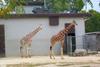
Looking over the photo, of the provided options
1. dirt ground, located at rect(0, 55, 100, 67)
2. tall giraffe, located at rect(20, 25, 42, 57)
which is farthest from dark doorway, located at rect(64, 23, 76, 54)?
dirt ground, located at rect(0, 55, 100, 67)

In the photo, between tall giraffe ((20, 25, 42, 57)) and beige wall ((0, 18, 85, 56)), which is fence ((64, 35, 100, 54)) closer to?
beige wall ((0, 18, 85, 56))

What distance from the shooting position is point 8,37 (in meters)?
32.5

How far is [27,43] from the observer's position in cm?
3078

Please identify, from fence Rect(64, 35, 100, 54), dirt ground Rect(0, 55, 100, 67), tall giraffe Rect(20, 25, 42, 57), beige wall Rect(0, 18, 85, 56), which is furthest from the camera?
beige wall Rect(0, 18, 85, 56)

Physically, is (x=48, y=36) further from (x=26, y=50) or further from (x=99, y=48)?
(x=99, y=48)

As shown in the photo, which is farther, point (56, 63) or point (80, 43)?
point (80, 43)

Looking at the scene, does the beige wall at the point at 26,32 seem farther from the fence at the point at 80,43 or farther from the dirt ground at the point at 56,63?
the dirt ground at the point at 56,63

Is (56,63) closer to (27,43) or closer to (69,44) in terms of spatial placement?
(27,43)

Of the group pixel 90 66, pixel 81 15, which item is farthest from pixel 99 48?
pixel 90 66

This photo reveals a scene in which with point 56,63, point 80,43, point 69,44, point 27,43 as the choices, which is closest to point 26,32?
point 27,43

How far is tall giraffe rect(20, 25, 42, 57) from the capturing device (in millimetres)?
30250

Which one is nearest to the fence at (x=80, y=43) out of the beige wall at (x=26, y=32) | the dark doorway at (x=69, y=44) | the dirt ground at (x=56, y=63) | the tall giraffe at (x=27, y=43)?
the dark doorway at (x=69, y=44)

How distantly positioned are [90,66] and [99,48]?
1562 cm

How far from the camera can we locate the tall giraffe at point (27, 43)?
30250 millimetres
